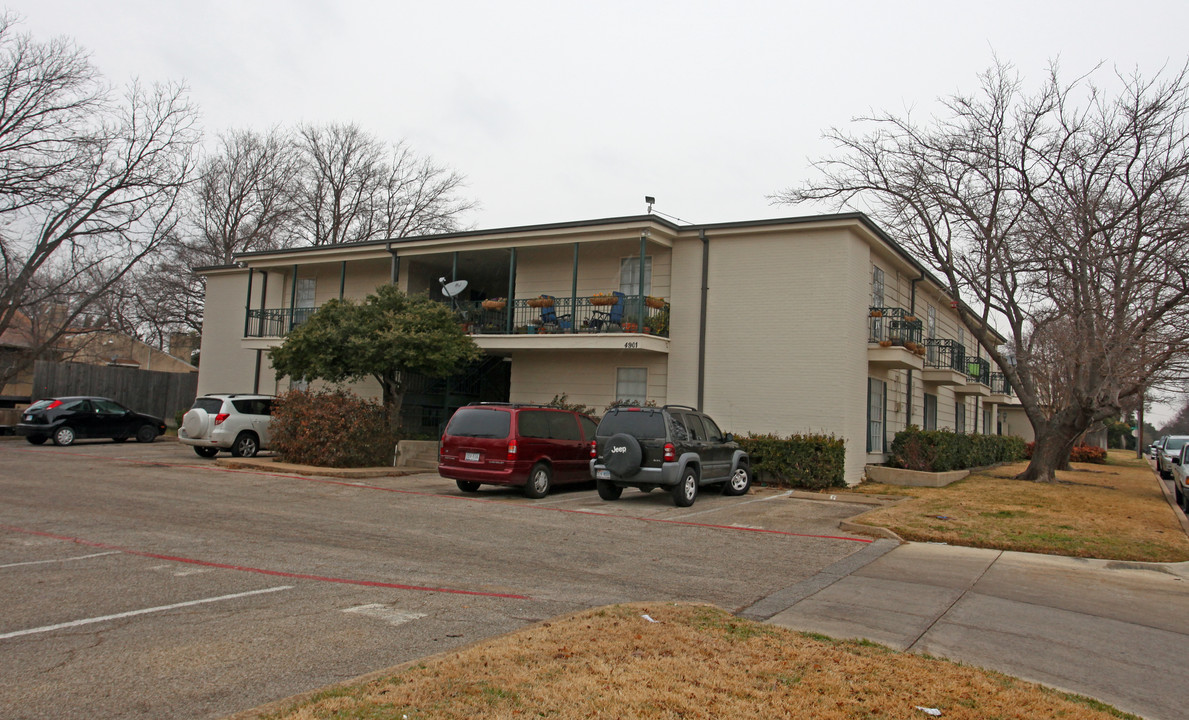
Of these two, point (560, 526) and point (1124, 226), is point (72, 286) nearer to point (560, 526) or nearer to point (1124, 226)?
point (560, 526)

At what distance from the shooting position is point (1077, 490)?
20781 mm

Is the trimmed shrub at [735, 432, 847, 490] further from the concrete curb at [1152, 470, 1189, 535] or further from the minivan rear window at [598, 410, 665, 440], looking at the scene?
the concrete curb at [1152, 470, 1189, 535]

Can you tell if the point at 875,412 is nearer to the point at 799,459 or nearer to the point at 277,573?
the point at 799,459

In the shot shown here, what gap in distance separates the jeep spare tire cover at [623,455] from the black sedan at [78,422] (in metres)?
18.6

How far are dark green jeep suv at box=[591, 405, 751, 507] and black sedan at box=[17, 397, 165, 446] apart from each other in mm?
18133

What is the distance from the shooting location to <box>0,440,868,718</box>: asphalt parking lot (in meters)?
4.93

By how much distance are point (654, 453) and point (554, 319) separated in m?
8.73

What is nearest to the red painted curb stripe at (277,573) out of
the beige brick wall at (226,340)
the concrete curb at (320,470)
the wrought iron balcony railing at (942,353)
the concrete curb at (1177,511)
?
the concrete curb at (320,470)

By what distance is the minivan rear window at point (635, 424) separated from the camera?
14.3m

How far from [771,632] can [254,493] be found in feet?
36.5

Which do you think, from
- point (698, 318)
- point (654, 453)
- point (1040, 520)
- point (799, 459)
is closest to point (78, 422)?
point (698, 318)

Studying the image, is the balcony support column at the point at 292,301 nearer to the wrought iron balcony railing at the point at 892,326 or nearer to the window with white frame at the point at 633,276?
the window with white frame at the point at 633,276

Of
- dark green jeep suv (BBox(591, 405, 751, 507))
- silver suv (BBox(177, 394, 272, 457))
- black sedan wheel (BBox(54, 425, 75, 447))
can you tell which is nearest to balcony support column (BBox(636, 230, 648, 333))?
dark green jeep suv (BBox(591, 405, 751, 507))

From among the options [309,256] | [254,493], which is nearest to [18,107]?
[309,256]
